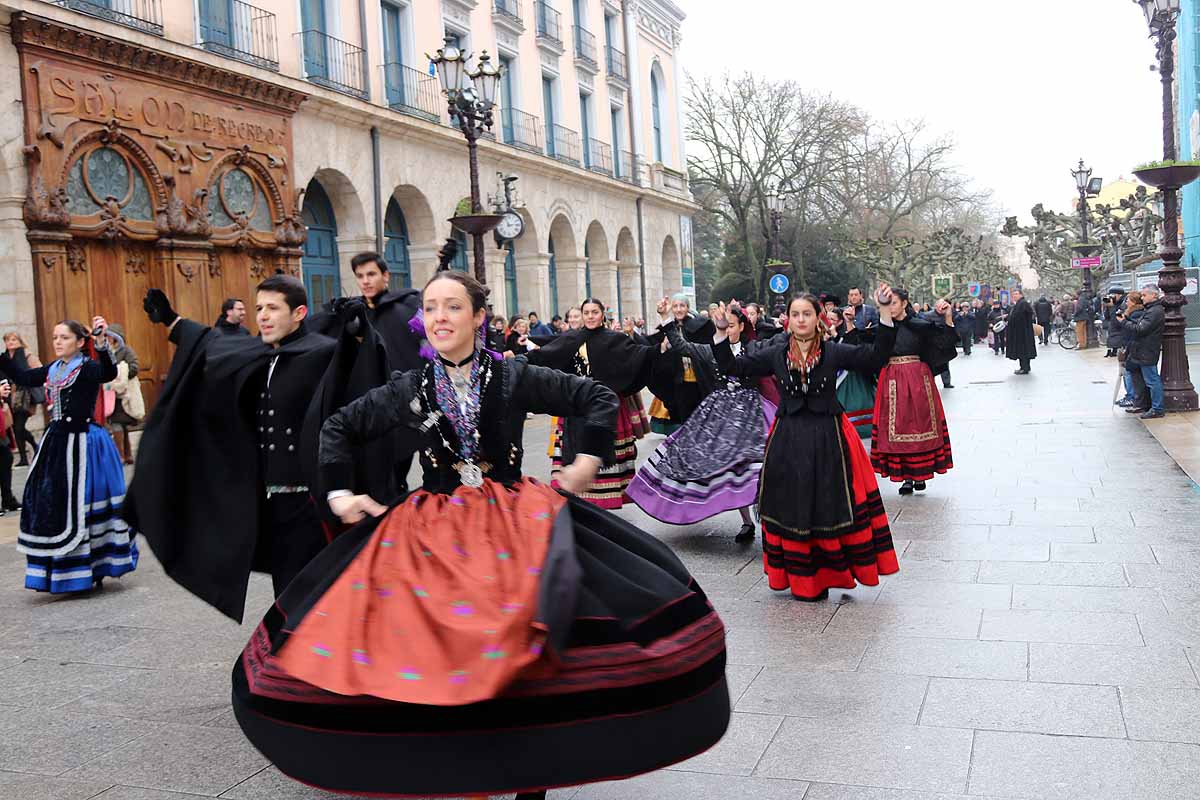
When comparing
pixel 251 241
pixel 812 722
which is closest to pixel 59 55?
pixel 251 241

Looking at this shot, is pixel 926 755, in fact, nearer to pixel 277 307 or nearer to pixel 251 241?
pixel 277 307

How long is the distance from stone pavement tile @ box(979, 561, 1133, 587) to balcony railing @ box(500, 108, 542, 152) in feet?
70.4

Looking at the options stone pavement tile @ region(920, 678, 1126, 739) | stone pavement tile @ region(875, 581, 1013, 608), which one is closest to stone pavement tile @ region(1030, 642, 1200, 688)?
stone pavement tile @ region(920, 678, 1126, 739)

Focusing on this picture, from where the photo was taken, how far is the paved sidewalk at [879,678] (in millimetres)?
3924

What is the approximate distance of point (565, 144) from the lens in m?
30.1

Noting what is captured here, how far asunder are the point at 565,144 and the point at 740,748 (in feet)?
89.1

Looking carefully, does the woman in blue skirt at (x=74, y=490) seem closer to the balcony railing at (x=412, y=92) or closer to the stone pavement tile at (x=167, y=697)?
the stone pavement tile at (x=167, y=697)

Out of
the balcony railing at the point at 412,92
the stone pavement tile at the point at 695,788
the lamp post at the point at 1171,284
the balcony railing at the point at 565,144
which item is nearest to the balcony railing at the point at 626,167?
the balcony railing at the point at 565,144

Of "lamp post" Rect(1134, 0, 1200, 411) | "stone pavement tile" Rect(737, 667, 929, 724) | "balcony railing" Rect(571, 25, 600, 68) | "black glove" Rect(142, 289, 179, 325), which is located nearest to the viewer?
"stone pavement tile" Rect(737, 667, 929, 724)

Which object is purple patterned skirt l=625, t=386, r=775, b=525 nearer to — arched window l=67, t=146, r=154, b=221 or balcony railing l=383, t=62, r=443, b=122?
arched window l=67, t=146, r=154, b=221

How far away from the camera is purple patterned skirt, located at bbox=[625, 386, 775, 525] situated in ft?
26.5

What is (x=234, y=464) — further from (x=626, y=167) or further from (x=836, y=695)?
(x=626, y=167)

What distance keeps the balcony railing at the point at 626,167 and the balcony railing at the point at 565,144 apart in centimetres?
317

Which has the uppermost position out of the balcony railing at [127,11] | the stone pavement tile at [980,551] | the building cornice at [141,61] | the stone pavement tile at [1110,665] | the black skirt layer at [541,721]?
the balcony railing at [127,11]
